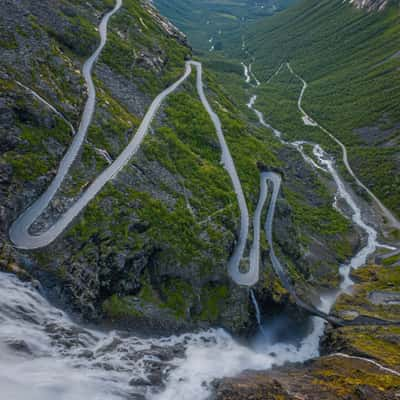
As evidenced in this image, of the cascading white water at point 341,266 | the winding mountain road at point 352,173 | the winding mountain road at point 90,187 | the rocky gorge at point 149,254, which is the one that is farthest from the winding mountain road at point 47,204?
the winding mountain road at point 352,173

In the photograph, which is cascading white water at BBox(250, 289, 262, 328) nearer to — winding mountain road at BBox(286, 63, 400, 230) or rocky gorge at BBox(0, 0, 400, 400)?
rocky gorge at BBox(0, 0, 400, 400)

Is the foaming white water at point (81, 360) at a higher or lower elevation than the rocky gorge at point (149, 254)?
lower

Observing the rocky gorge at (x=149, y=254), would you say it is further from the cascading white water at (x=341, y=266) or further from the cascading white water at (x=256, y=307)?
the cascading white water at (x=341, y=266)

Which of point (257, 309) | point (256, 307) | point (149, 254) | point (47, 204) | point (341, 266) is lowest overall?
point (257, 309)

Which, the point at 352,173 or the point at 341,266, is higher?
the point at 352,173

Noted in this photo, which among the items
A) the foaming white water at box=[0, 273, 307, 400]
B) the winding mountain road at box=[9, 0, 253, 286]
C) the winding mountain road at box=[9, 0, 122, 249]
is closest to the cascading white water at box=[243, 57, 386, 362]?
the winding mountain road at box=[9, 0, 253, 286]

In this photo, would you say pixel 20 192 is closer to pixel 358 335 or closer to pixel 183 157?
pixel 183 157

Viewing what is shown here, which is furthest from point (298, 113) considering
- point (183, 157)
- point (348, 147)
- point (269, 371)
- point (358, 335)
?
point (269, 371)

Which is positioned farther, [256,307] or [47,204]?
[256,307]

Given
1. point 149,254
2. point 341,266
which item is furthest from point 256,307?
point 341,266

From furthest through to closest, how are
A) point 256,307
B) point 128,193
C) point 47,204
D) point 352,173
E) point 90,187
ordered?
point 352,173 → point 128,193 → point 256,307 → point 90,187 → point 47,204

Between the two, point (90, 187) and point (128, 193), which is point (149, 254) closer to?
point (128, 193)
